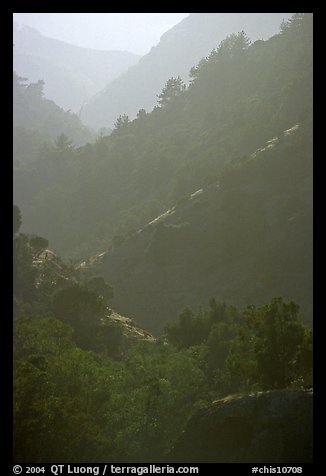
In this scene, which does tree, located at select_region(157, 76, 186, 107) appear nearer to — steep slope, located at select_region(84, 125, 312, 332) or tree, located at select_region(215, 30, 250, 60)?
tree, located at select_region(215, 30, 250, 60)

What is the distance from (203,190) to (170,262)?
1471 centimetres

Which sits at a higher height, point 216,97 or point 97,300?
point 216,97

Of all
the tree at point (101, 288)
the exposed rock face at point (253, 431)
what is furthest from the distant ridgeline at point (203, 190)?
the exposed rock face at point (253, 431)

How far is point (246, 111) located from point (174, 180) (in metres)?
22.0

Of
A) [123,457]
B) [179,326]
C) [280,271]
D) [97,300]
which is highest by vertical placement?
[280,271]

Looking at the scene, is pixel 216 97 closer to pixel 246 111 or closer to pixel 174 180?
pixel 246 111

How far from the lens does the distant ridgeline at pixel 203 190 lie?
5397cm

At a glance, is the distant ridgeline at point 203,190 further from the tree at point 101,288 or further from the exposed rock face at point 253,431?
the exposed rock face at point 253,431

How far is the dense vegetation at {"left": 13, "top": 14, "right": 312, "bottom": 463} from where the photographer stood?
1742 centimetres

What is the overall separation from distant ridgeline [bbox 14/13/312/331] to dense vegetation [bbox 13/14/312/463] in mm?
308

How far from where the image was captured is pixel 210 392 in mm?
22219

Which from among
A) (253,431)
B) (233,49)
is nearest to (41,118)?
(233,49)
